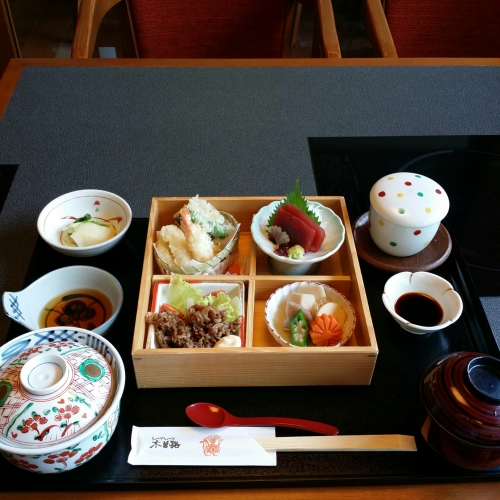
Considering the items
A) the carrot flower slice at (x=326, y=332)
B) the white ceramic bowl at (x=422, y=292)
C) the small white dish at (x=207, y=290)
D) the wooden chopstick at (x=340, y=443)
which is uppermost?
the small white dish at (x=207, y=290)

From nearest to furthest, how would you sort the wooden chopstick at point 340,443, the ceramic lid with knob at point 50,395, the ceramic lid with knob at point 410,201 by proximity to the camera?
the ceramic lid with knob at point 50,395 < the wooden chopstick at point 340,443 < the ceramic lid with knob at point 410,201

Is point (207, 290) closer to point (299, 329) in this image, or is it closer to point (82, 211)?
point (299, 329)

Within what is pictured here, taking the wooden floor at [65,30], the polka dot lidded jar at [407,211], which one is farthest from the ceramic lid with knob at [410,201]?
the wooden floor at [65,30]

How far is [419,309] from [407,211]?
198mm

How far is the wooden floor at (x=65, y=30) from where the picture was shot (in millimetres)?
3487

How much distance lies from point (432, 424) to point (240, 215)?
2.00 ft

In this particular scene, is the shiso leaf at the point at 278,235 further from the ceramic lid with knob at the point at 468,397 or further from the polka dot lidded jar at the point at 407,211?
the ceramic lid with knob at the point at 468,397

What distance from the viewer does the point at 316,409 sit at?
908 mm

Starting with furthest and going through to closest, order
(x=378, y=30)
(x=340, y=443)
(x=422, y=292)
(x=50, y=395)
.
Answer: (x=378, y=30) → (x=422, y=292) → (x=340, y=443) → (x=50, y=395)

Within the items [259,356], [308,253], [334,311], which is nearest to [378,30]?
[308,253]

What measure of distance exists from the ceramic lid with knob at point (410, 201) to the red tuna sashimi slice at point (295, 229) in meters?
0.16

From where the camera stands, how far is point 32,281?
3.67ft

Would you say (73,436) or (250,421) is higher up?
(73,436)

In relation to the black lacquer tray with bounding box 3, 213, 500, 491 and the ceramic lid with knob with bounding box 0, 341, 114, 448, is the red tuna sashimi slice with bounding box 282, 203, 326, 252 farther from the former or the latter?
the ceramic lid with knob with bounding box 0, 341, 114, 448
